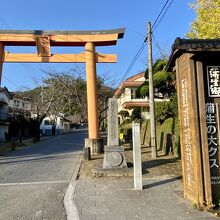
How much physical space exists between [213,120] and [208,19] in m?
12.3

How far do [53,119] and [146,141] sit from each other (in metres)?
41.9

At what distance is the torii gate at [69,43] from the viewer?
17.5m

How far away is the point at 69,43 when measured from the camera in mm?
18094

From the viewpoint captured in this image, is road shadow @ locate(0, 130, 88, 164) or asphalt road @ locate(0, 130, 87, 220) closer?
asphalt road @ locate(0, 130, 87, 220)

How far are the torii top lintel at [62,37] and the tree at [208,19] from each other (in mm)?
4445

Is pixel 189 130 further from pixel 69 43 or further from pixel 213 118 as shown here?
pixel 69 43

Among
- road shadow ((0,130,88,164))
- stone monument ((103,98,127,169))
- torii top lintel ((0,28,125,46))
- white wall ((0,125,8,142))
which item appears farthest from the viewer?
white wall ((0,125,8,142))

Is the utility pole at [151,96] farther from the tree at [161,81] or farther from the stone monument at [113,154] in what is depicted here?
the tree at [161,81]

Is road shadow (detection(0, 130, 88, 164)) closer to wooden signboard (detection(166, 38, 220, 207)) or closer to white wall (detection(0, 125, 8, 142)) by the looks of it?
wooden signboard (detection(166, 38, 220, 207))

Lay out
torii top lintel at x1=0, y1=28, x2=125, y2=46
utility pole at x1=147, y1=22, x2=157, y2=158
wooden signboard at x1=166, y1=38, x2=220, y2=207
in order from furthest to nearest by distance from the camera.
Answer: torii top lintel at x1=0, y1=28, x2=125, y2=46 → utility pole at x1=147, y1=22, x2=157, y2=158 → wooden signboard at x1=166, y1=38, x2=220, y2=207

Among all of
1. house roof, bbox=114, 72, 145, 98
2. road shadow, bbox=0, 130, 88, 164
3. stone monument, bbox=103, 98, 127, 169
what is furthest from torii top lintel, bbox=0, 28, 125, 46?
house roof, bbox=114, 72, 145, 98

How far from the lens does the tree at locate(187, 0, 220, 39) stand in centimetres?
1580

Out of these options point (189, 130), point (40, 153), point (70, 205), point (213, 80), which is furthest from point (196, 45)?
point (40, 153)

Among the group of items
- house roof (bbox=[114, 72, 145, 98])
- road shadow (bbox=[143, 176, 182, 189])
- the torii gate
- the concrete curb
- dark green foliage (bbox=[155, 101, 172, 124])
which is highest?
house roof (bbox=[114, 72, 145, 98])
